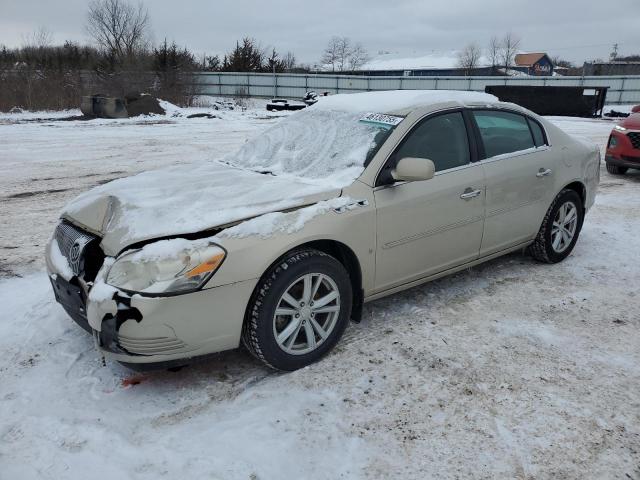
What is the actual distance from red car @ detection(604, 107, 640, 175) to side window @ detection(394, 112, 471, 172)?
650 cm

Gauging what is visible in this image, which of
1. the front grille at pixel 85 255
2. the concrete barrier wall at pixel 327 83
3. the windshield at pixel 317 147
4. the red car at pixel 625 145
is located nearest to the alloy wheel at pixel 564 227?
the windshield at pixel 317 147

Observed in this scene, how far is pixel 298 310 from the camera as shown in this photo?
3.07 metres

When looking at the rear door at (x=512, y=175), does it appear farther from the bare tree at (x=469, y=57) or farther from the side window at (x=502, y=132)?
the bare tree at (x=469, y=57)

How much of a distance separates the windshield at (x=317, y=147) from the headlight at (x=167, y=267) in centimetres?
108

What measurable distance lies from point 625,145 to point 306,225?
8.23m

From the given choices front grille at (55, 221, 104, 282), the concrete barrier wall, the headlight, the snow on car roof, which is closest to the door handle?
the snow on car roof

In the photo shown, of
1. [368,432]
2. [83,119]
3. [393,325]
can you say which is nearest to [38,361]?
[368,432]

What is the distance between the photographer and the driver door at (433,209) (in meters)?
3.51

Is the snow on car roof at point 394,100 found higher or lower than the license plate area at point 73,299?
higher

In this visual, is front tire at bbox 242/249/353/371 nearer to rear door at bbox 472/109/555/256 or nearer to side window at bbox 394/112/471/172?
side window at bbox 394/112/471/172

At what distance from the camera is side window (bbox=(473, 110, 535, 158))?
13.8 feet

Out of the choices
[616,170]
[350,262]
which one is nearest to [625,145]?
[616,170]

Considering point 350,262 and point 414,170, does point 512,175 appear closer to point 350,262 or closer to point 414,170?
point 414,170

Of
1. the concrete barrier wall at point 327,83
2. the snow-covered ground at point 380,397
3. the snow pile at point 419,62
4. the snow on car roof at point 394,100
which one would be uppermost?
the snow pile at point 419,62
